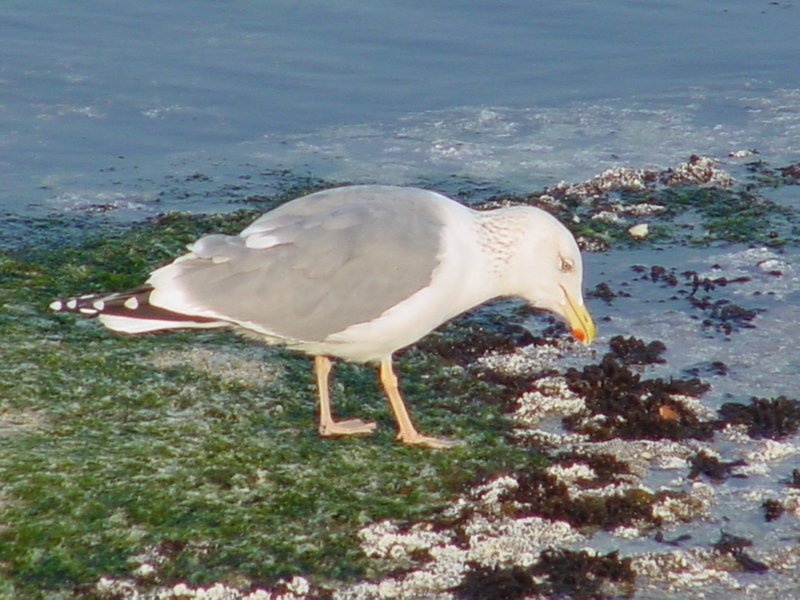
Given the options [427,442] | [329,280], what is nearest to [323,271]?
[329,280]

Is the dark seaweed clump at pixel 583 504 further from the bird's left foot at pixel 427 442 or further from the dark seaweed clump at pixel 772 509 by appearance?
the bird's left foot at pixel 427 442

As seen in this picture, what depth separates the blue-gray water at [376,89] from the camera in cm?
917

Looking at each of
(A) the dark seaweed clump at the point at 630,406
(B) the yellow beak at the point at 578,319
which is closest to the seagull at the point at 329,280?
(B) the yellow beak at the point at 578,319

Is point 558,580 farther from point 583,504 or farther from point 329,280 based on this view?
point 329,280

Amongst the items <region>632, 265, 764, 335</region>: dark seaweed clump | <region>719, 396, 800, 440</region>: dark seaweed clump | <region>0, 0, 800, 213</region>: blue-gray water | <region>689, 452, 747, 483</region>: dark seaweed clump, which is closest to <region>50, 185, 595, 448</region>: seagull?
<region>689, 452, 747, 483</region>: dark seaweed clump

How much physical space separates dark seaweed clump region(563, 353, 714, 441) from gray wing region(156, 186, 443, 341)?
39.7 inches

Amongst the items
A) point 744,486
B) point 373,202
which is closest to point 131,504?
point 373,202

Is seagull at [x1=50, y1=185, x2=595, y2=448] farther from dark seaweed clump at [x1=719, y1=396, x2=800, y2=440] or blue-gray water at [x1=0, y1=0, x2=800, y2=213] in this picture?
blue-gray water at [x1=0, y1=0, x2=800, y2=213]

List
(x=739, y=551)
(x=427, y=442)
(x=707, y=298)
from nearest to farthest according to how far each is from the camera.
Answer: (x=739, y=551) → (x=427, y=442) → (x=707, y=298)

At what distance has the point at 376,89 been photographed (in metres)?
10.7

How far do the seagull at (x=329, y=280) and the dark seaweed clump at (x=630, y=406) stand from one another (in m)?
0.67

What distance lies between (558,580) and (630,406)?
143 cm

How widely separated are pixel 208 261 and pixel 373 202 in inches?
28.4

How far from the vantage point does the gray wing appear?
5008 millimetres
